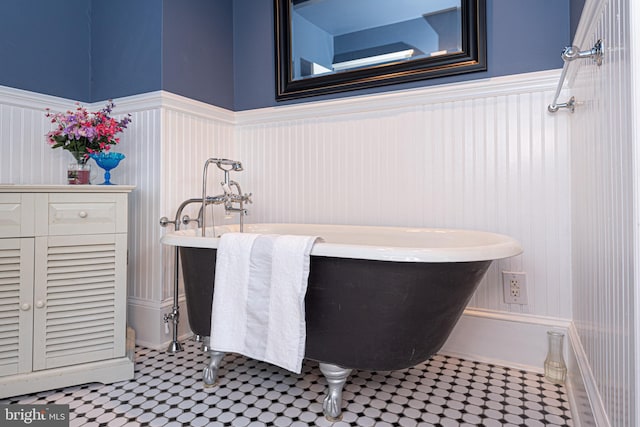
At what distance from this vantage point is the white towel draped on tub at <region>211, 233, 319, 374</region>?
1.19 m

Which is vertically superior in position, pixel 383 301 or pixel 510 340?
pixel 383 301

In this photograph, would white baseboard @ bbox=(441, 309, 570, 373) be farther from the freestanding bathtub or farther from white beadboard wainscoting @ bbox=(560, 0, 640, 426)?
the freestanding bathtub

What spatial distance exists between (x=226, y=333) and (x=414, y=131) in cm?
132

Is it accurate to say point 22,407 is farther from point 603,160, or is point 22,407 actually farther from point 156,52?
point 603,160

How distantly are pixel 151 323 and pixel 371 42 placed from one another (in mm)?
1919

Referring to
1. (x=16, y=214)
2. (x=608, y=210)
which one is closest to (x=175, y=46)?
(x=16, y=214)

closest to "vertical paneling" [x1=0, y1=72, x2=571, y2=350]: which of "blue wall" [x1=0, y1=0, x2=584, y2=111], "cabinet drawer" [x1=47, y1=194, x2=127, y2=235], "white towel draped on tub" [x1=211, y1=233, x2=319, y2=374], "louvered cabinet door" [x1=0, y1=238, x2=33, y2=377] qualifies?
"blue wall" [x1=0, y1=0, x2=584, y2=111]

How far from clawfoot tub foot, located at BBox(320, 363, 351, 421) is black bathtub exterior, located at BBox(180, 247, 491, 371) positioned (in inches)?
1.1

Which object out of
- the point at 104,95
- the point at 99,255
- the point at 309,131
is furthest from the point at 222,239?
the point at 104,95

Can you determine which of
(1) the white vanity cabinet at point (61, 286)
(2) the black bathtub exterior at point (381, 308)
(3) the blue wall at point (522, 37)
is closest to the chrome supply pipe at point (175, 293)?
(1) the white vanity cabinet at point (61, 286)

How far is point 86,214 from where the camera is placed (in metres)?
1.51

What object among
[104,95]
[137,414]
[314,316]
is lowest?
[137,414]

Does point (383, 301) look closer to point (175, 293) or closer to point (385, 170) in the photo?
point (385, 170)

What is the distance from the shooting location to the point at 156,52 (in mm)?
1943
